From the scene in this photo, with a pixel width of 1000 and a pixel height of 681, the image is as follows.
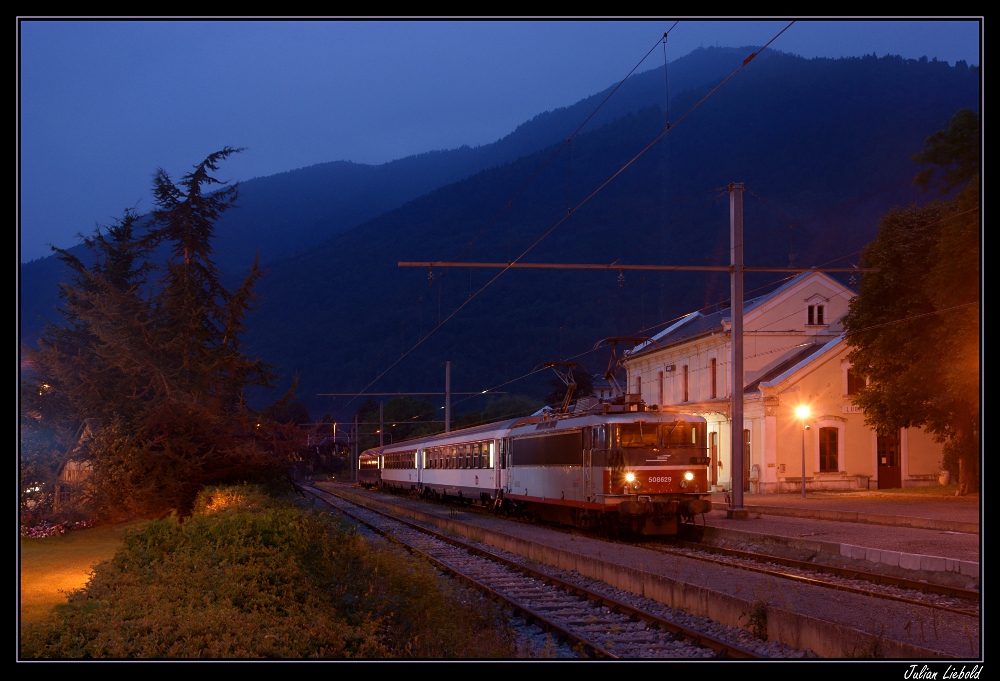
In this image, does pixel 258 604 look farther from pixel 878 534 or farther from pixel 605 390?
pixel 605 390

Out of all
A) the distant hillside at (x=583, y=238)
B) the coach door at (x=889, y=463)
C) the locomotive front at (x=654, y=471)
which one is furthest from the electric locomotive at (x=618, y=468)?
the distant hillside at (x=583, y=238)

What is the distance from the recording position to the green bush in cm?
725

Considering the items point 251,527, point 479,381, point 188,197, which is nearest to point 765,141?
point 479,381

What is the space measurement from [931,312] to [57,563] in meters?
26.0

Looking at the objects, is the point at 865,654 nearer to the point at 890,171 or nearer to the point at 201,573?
the point at 201,573

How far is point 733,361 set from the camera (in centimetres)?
2383

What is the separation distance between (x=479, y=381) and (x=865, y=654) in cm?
11068

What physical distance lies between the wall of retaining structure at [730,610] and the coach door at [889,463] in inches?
1013

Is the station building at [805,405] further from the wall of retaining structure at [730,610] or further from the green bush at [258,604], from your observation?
the green bush at [258,604]

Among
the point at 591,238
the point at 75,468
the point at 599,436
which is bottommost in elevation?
the point at 75,468

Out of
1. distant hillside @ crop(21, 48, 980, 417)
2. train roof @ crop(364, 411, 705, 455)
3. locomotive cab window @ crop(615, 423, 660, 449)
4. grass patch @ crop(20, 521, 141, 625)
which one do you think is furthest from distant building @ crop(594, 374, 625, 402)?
distant hillside @ crop(21, 48, 980, 417)

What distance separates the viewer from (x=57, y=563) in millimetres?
18750

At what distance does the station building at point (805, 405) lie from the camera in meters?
37.9

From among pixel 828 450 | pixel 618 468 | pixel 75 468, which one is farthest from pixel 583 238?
pixel 618 468
